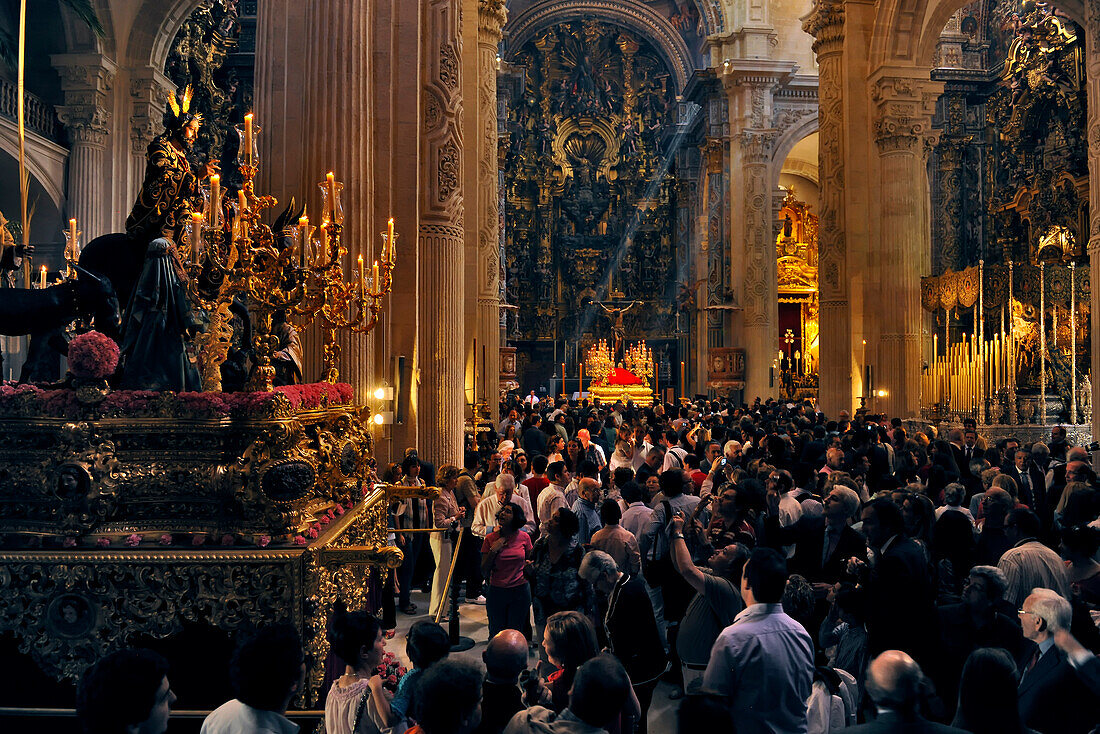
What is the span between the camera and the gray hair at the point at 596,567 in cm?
511

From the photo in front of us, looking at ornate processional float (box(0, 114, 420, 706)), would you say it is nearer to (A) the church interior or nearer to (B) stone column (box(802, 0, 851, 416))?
(A) the church interior

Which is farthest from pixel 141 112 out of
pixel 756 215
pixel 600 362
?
pixel 600 362

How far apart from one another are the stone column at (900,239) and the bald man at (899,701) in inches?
707

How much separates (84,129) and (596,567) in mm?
17685

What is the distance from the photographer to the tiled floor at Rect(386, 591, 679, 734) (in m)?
6.36

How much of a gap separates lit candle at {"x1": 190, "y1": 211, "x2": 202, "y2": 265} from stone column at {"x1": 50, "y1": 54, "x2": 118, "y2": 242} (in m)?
14.9

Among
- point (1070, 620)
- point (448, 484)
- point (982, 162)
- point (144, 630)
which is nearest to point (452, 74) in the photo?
point (448, 484)

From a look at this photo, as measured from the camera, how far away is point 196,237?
5152mm

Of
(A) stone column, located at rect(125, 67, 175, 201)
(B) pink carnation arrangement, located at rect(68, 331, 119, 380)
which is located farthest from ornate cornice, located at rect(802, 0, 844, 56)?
(B) pink carnation arrangement, located at rect(68, 331, 119, 380)

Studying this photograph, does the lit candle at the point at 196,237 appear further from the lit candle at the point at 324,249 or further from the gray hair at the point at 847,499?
the gray hair at the point at 847,499

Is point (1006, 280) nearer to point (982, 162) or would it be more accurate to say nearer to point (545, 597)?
point (982, 162)

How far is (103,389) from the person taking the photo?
15.4ft

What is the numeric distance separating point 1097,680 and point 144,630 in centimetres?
431

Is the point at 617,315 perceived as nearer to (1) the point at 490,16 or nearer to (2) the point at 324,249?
(1) the point at 490,16
